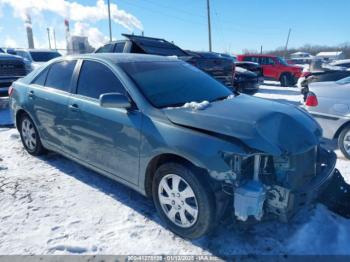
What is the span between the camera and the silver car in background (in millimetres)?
4788

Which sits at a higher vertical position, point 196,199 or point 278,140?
point 278,140

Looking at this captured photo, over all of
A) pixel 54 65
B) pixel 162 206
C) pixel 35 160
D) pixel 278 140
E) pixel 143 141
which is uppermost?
pixel 54 65

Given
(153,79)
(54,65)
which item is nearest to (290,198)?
(153,79)

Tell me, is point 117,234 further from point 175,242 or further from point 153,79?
point 153,79

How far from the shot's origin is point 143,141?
2.91 m

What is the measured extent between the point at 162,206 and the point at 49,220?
123 centimetres

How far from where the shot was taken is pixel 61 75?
162 inches

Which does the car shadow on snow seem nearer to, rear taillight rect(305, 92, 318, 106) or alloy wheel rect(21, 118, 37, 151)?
alloy wheel rect(21, 118, 37, 151)

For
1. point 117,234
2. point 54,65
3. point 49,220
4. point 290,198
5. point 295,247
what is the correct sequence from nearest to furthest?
point 290,198
point 295,247
point 117,234
point 49,220
point 54,65

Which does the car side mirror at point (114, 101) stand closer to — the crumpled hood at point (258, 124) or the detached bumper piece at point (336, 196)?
the crumpled hood at point (258, 124)

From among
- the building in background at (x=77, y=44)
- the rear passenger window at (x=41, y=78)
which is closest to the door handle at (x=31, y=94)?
the rear passenger window at (x=41, y=78)

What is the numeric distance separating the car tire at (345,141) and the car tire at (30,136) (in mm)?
4715

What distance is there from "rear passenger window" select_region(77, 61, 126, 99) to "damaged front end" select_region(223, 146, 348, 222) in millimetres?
1500

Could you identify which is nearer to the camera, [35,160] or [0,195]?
[0,195]
